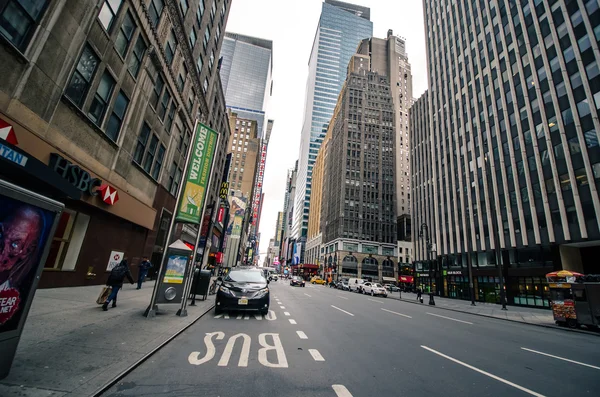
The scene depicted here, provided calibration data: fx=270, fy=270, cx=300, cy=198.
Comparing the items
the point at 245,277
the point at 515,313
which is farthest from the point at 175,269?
the point at 515,313

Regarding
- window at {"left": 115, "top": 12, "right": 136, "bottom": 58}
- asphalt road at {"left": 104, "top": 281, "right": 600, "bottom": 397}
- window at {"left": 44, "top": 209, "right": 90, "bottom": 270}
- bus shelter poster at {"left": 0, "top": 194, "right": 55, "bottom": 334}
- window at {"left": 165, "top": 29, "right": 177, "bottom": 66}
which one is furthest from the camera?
window at {"left": 165, "top": 29, "right": 177, "bottom": 66}

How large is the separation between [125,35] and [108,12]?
150 cm

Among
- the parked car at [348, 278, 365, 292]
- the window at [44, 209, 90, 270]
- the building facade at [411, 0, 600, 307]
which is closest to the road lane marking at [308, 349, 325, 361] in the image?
the window at [44, 209, 90, 270]

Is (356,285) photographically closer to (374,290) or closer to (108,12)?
(374,290)

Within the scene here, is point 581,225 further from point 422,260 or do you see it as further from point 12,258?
point 12,258

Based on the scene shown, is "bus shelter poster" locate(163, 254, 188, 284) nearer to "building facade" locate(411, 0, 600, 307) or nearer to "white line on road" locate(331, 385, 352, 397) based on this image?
"white line on road" locate(331, 385, 352, 397)

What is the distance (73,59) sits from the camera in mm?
10547

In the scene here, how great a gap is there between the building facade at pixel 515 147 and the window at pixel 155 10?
105 ft

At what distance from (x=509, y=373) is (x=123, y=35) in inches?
783

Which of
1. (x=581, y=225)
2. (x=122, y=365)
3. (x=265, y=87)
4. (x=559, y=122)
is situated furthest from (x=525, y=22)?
(x=265, y=87)

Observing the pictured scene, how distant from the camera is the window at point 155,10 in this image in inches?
644

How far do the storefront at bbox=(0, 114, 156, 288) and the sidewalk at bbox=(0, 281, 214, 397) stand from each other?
3.29m

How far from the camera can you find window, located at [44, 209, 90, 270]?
1169 centimetres

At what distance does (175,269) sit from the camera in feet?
30.3
